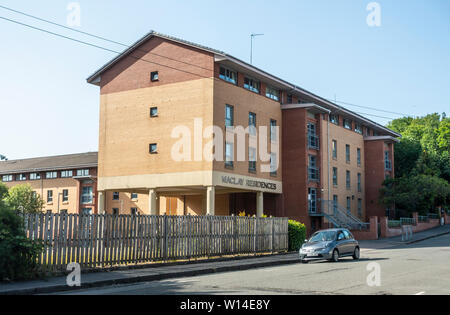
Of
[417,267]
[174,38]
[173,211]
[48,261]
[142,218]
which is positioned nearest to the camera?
[48,261]

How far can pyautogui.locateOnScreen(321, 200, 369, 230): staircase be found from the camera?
132 feet

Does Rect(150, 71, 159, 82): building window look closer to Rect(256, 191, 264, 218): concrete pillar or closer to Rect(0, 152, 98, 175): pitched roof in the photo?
Rect(256, 191, 264, 218): concrete pillar

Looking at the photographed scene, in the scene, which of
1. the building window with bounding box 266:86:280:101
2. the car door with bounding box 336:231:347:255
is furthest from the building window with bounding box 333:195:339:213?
the car door with bounding box 336:231:347:255

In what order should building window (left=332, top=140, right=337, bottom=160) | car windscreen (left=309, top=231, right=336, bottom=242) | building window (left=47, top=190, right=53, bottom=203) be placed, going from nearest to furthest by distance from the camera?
car windscreen (left=309, top=231, right=336, bottom=242), building window (left=332, top=140, right=337, bottom=160), building window (left=47, top=190, right=53, bottom=203)

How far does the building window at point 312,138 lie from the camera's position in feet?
Result: 138

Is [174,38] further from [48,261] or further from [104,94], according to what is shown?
[48,261]

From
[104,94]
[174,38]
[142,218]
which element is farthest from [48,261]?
[104,94]

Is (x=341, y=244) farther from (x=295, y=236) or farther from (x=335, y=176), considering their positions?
(x=335, y=176)

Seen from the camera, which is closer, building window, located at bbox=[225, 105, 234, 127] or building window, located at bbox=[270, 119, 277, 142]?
building window, located at bbox=[225, 105, 234, 127]

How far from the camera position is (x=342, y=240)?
70.5 ft

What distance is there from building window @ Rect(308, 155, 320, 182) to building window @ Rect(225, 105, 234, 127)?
9.92 metres

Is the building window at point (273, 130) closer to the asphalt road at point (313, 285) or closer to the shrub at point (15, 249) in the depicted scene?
the asphalt road at point (313, 285)
